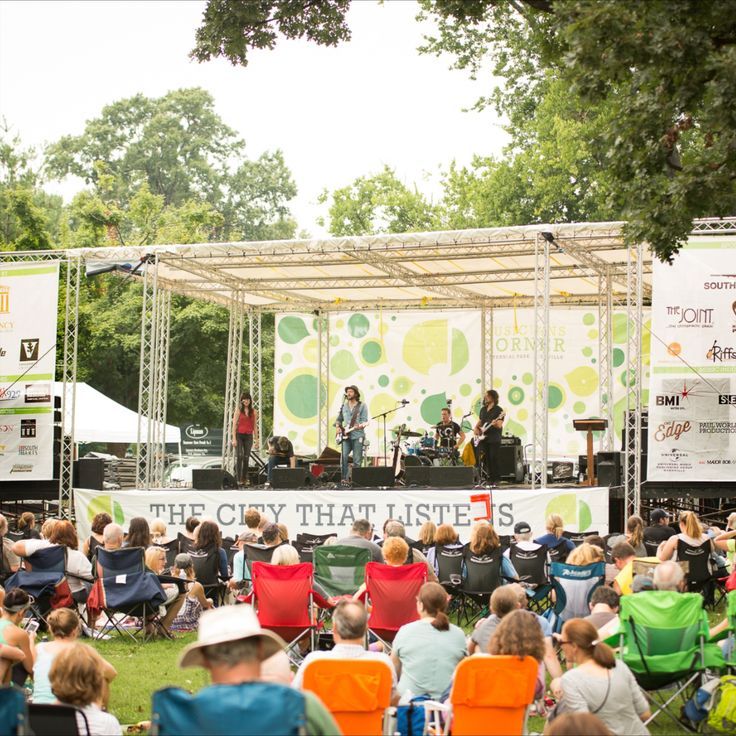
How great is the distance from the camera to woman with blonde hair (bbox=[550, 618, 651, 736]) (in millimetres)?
5434

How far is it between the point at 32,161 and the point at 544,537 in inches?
1413

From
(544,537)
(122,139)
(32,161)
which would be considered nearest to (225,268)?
(544,537)

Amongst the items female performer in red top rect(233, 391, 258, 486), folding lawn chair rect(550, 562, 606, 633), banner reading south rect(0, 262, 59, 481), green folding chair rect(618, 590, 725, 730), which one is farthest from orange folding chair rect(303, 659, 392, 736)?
female performer in red top rect(233, 391, 258, 486)

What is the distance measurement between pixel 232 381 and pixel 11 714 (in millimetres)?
16891

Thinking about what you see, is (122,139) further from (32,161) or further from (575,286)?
(575,286)

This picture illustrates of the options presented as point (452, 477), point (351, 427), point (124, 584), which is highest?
point (351, 427)

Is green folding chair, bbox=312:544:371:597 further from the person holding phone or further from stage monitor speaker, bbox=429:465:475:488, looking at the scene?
stage monitor speaker, bbox=429:465:475:488

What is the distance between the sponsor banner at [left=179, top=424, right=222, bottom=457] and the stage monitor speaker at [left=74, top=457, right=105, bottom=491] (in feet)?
59.4

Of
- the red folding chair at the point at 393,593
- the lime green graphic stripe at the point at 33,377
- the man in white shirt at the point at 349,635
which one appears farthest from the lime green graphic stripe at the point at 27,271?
the man in white shirt at the point at 349,635

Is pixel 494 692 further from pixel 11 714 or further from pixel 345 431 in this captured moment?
pixel 345 431

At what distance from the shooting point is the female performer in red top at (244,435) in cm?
1852

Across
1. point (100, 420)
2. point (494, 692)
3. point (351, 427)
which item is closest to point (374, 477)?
point (351, 427)

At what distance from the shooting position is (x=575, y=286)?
65.6 ft

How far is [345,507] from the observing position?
15.2 m
